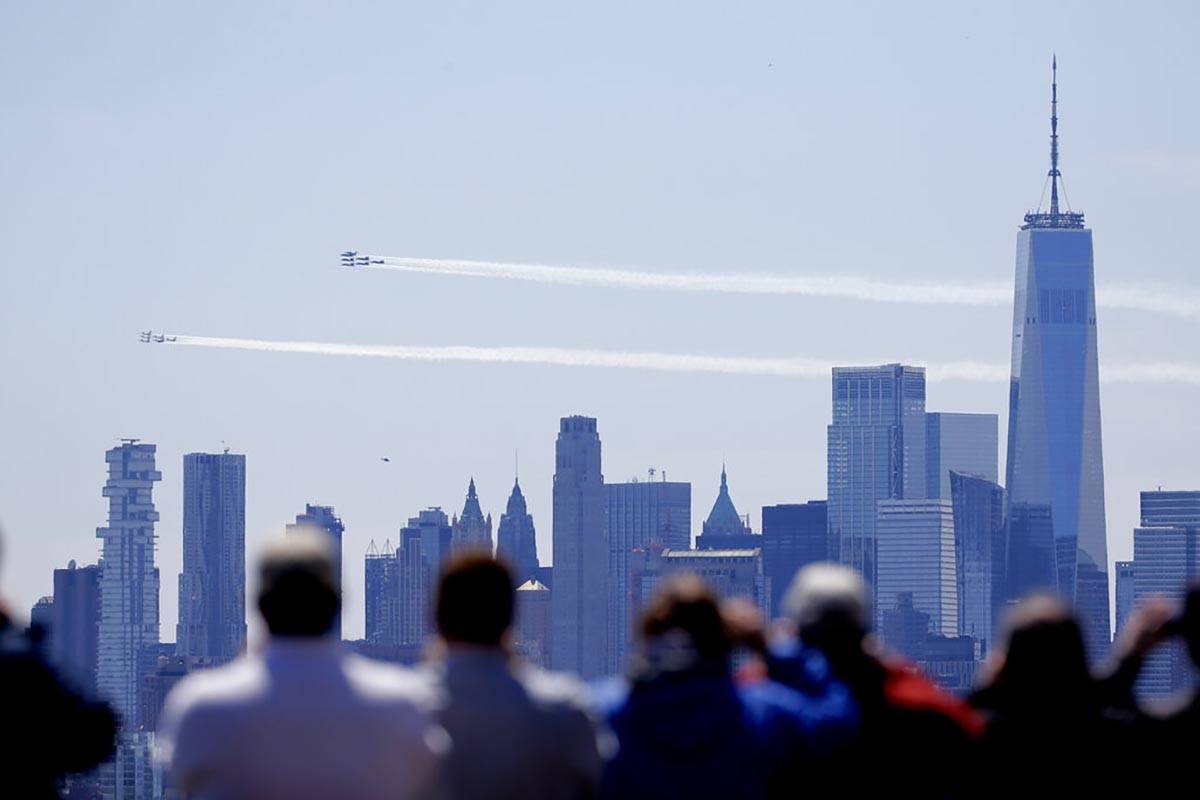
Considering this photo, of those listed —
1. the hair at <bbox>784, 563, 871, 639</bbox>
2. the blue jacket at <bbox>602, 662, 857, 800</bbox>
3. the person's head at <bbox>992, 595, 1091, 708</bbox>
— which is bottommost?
the blue jacket at <bbox>602, 662, 857, 800</bbox>

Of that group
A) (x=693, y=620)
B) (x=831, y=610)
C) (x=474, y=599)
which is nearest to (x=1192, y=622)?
(x=831, y=610)

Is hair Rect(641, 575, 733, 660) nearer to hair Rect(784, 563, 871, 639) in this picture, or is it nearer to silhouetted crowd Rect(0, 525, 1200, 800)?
silhouetted crowd Rect(0, 525, 1200, 800)

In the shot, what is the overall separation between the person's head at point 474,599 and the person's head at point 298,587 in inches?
25.4

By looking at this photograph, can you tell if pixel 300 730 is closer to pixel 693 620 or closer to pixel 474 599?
pixel 474 599

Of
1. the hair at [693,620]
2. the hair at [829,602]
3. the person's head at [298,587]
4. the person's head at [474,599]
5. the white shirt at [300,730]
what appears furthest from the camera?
the hair at [829,602]

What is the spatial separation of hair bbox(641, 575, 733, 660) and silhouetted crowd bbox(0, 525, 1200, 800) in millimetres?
10

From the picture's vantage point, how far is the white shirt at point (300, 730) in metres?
13.2

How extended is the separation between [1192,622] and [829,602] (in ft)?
6.08

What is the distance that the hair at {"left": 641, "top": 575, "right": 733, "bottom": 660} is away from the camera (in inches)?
554

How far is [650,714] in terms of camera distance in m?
14.2

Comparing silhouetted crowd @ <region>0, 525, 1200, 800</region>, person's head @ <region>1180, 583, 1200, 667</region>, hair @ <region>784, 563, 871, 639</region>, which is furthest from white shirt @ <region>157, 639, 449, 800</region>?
person's head @ <region>1180, 583, 1200, 667</region>

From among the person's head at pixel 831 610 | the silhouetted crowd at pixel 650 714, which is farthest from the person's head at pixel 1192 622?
the person's head at pixel 831 610

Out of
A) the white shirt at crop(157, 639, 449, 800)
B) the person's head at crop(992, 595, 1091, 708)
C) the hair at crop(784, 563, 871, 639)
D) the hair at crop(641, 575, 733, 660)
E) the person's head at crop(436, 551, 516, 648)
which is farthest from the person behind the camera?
the hair at crop(784, 563, 871, 639)

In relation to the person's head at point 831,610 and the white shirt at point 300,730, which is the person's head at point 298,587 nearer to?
the white shirt at point 300,730
